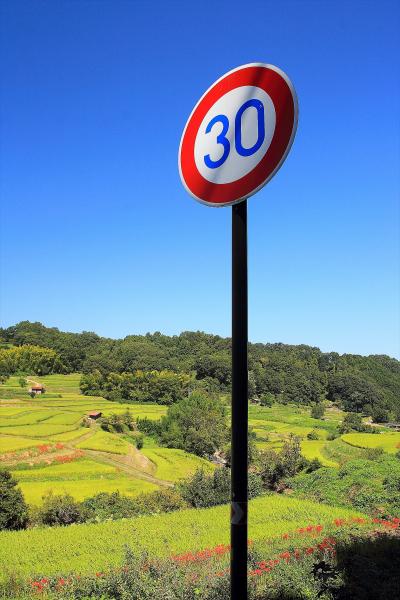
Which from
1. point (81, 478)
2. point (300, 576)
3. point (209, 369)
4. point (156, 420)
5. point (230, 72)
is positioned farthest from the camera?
point (209, 369)

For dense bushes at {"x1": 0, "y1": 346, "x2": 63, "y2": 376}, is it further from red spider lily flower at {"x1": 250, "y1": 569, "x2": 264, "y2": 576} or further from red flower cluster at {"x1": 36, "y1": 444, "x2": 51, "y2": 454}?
red spider lily flower at {"x1": 250, "y1": 569, "x2": 264, "y2": 576}

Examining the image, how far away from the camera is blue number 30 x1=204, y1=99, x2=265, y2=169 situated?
161cm

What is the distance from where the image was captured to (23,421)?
40750mm

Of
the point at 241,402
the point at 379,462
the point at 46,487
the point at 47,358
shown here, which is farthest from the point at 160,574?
the point at 47,358

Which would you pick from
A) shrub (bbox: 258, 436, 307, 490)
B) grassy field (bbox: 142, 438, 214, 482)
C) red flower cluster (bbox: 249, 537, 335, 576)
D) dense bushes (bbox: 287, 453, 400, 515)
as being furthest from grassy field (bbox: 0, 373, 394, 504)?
red flower cluster (bbox: 249, 537, 335, 576)

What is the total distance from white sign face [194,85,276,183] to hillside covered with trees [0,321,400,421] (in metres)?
60.5

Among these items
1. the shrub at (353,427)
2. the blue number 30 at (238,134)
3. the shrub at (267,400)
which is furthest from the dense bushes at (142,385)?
the blue number 30 at (238,134)

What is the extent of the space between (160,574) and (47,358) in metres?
64.3

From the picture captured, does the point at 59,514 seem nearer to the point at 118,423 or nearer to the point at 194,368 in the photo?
the point at 118,423

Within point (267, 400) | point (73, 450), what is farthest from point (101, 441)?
point (267, 400)

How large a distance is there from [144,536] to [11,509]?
8.37 m

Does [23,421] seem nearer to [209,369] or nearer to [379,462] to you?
[379,462]

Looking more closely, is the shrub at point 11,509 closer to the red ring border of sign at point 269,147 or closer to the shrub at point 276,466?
the shrub at point 276,466

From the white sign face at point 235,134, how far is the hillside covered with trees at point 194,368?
199ft
